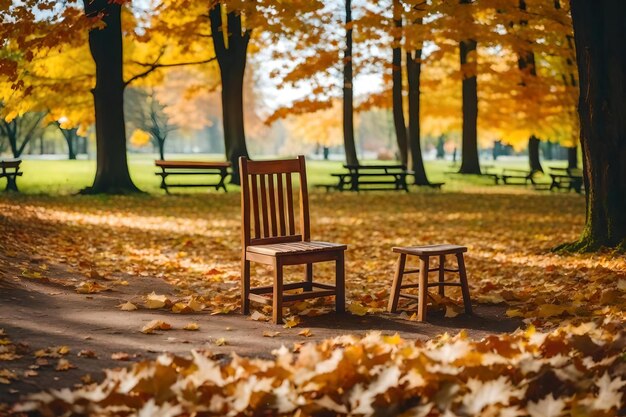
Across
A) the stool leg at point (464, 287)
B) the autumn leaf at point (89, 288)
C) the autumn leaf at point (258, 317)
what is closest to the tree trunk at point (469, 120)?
the autumn leaf at point (89, 288)

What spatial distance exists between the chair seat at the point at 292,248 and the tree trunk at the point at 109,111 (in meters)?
14.7

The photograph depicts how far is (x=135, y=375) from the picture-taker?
390 cm

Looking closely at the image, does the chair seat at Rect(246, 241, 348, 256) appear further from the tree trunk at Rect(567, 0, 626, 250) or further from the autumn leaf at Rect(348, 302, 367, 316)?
the tree trunk at Rect(567, 0, 626, 250)

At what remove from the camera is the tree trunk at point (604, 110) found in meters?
9.31

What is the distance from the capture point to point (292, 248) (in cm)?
649

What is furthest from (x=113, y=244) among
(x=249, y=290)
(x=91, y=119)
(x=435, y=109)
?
(x=435, y=109)

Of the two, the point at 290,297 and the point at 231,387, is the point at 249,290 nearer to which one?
the point at 290,297

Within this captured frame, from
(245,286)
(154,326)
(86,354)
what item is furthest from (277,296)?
(86,354)

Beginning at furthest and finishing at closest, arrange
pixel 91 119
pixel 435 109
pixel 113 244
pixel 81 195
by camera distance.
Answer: pixel 435 109 → pixel 91 119 → pixel 81 195 → pixel 113 244

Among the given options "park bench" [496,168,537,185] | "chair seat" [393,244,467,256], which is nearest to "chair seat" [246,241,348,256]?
"chair seat" [393,244,467,256]

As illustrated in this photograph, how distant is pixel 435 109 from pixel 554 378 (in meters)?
35.2

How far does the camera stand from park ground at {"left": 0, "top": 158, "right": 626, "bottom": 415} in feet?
17.8

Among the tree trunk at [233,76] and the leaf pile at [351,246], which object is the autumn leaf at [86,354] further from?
the tree trunk at [233,76]

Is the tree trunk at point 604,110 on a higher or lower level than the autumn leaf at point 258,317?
higher
